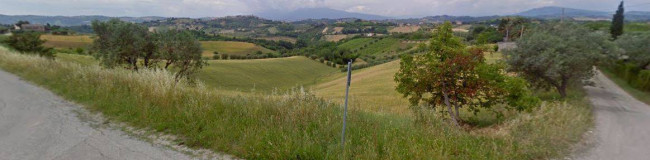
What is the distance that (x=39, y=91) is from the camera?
1122 cm

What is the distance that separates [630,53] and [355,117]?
124 feet

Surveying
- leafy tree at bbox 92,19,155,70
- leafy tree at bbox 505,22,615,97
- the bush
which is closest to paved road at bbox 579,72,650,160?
leafy tree at bbox 505,22,615,97

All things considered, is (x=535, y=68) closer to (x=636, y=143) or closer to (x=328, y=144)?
(x=636, y=143)

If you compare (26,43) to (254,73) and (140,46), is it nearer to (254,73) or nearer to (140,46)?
(140,46)

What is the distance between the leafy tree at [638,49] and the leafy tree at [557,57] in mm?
16963

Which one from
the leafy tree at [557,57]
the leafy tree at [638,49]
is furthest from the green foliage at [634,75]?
the leafy tree at [557,57]

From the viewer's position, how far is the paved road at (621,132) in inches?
303

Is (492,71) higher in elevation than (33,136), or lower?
higher

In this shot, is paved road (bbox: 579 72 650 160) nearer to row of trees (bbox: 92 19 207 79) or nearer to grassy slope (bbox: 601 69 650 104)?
grassy slope (bbox: 601 69 650 104)

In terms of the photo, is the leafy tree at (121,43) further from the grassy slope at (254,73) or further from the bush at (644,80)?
the bush at (644,80)

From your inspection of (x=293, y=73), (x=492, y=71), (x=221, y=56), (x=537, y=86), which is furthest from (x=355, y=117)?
(x=221, y=56)

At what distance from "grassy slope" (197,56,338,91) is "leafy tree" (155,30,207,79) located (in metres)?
9.70

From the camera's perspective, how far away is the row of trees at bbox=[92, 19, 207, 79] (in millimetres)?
A: 26672

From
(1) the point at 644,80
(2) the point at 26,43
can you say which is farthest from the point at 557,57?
(2) the point at 26,43
